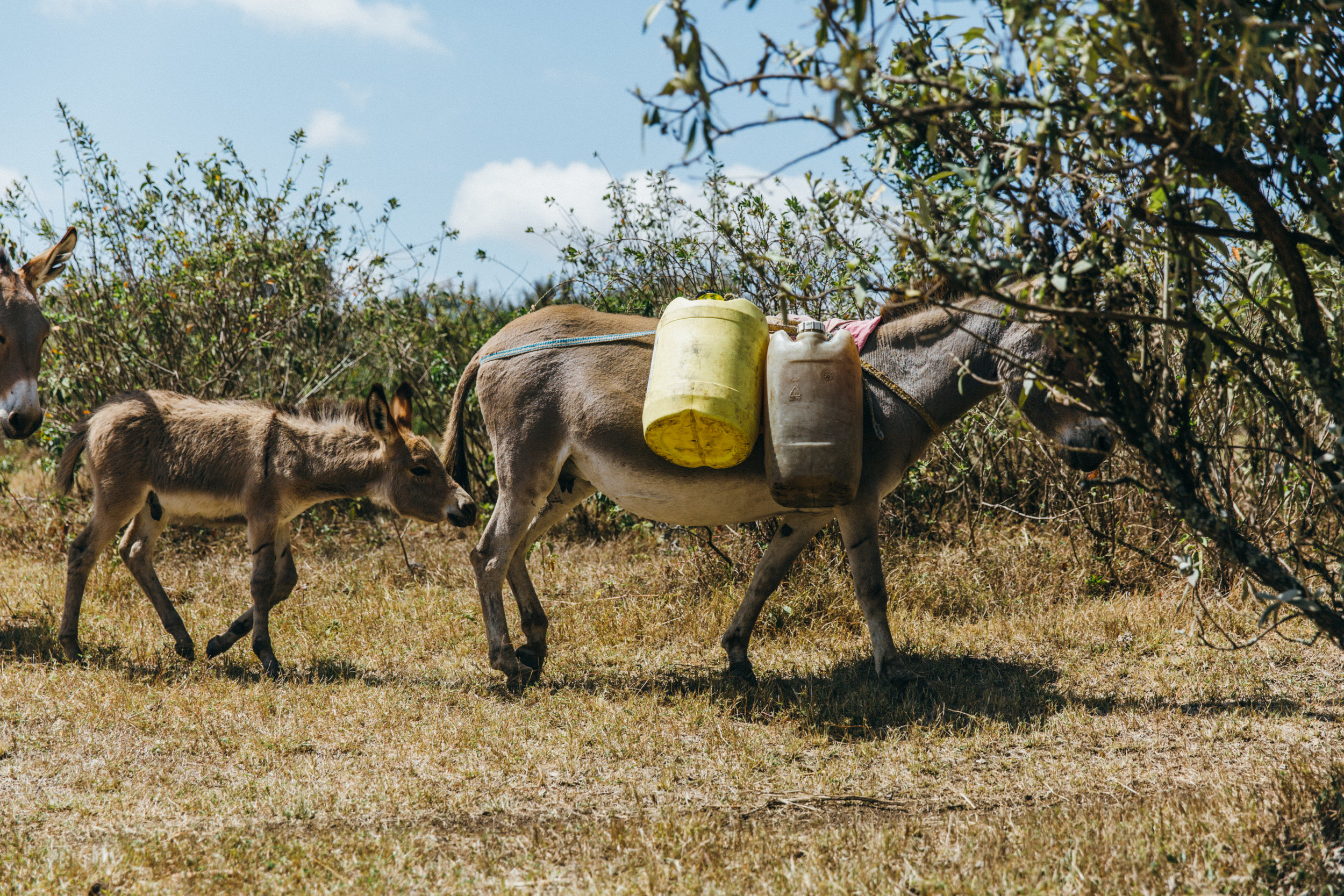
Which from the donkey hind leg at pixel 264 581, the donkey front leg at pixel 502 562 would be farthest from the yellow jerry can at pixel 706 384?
the donkey hind leg at pixel 264 581

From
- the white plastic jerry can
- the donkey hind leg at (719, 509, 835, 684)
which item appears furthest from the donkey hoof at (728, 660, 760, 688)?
the white plastic jerry can

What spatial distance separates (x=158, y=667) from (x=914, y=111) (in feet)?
16.3

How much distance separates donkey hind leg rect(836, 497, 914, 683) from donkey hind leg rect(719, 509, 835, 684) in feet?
0.99

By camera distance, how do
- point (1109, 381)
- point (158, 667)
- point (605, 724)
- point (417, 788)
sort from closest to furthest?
point (1109, 381) → point (417, 788) → point (605, 724) → point (158, 667)

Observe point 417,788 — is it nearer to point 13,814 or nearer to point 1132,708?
point 13,814

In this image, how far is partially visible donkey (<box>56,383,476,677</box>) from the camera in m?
5.76

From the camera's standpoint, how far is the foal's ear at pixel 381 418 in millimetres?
5898

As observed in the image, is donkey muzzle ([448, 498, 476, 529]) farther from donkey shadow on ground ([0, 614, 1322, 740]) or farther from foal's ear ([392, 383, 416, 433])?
donkey shadow on ground ([0, 614, 1322, 740])

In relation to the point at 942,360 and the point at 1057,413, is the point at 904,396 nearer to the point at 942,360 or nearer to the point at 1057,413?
the point at 942,360

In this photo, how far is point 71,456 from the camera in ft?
20.0

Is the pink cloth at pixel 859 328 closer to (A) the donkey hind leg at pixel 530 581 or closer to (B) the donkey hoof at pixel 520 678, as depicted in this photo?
(A) the donkey hind leg at pixel 530 581

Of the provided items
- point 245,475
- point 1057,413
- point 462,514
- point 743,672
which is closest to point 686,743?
point 743,672

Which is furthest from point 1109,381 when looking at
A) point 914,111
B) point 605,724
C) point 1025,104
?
point 605,724

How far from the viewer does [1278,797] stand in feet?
11.7
